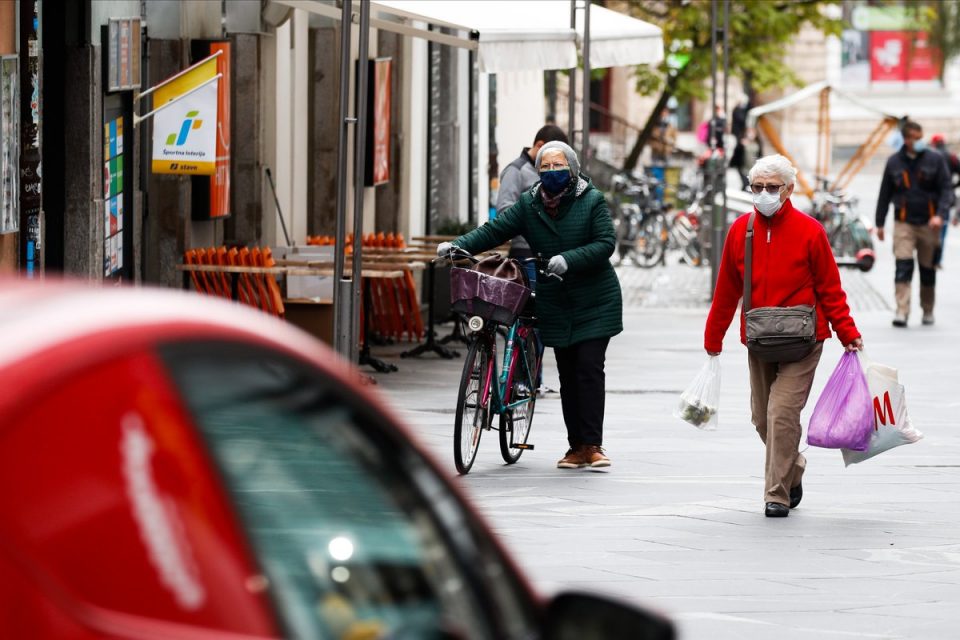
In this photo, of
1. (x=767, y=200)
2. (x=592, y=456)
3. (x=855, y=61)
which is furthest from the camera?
(x=855, y=61)

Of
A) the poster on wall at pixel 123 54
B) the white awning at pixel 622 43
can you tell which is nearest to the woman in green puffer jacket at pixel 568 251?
the poster on wall at pixel 123 54

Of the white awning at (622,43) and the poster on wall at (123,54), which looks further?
the white awning at (622,43)

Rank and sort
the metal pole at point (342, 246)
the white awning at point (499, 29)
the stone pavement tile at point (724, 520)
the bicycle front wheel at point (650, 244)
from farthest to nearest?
the bicycle front wheel at point (650, 244) → the white awning at point (499, 29) → the metal pole at point (342, 246) → the stone pavement tile at point (724, 520)

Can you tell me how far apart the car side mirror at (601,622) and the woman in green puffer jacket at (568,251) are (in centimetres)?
702

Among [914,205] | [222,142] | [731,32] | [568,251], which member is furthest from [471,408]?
[731,32]

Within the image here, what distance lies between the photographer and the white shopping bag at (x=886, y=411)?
8398 millimetres

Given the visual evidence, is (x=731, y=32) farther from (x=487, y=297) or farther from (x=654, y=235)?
(x=487, y=297)

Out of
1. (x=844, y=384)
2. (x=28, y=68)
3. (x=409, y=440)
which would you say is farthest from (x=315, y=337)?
(x=409, y=440)

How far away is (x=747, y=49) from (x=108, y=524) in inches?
1151

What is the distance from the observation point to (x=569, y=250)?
31.3ft

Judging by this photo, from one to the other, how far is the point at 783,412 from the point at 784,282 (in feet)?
1.81

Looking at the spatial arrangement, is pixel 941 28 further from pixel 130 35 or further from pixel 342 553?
pixel 342 553

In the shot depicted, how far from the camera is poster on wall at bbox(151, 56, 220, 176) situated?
40.1 ft

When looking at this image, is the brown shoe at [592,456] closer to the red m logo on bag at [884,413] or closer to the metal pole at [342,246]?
the red m logo on bag at [884,413]
